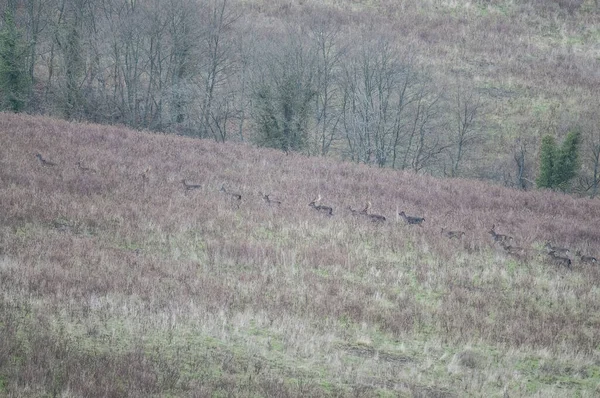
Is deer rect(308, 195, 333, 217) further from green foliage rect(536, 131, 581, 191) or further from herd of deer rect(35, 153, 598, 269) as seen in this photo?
green foliage rect(536, 131, 581, 191)

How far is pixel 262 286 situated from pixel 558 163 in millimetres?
35251

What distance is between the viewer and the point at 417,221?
1662 centimetres

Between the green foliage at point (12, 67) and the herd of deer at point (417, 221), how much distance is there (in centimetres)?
2000

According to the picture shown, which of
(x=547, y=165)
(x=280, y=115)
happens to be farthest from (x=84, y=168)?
(x=547, y=165)

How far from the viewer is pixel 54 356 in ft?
21.3

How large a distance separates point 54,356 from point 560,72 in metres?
61.3

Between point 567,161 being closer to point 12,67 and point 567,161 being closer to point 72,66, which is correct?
point 72,66

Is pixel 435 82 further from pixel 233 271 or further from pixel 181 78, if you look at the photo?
pixel 233 271

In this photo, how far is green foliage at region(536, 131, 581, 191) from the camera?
1645 inches

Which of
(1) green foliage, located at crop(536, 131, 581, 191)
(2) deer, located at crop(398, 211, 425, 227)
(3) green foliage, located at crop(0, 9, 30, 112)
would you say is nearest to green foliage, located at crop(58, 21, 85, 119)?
(3) green foliage, located at crop(0, 9, 30, 112)

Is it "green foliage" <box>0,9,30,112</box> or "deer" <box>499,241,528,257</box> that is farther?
"green foliage" <box>0,9,30,112</box>

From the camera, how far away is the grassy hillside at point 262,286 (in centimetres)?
726

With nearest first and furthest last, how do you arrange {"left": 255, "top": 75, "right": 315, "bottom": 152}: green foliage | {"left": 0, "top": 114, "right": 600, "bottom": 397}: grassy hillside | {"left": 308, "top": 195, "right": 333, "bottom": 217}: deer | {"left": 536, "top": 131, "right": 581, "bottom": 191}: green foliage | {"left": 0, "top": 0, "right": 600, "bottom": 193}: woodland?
{"left": 0, "top": 114, "right": 600, "bottom": 397}: grassy hillside
{"left": 308, "top": 195, "right": 333, "bottom": 217}: deer
{"left": 255, "top": 75, "right": 315, "bottom": 152}: green foliage
{"left": 0, "top": 0, "right": 600, "bottom": 193}: woodland
{"left": 536, "top": 131, "right": 581, "bottom": 191}: green foliage

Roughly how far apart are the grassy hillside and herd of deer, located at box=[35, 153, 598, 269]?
17 cm
